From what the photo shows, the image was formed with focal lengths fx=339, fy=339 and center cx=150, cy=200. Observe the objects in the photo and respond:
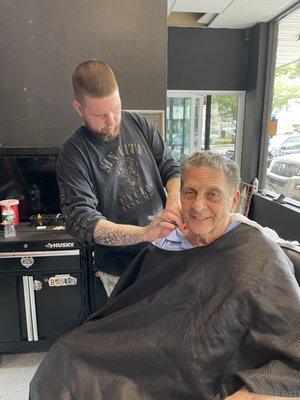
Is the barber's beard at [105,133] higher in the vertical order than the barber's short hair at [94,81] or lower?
lower

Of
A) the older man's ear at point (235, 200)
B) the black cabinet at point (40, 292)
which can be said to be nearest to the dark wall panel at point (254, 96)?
the black cabinet at point (40, 292)

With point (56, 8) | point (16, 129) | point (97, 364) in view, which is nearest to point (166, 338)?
point (97, 364)

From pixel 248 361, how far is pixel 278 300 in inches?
8.0

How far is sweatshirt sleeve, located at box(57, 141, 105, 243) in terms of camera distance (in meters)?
1.20

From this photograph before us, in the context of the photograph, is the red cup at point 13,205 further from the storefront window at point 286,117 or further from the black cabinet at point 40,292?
the storefront window at point 286,117

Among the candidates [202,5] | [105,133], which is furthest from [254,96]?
[105,133]

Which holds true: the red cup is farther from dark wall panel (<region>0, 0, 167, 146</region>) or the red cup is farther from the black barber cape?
the black barber cape

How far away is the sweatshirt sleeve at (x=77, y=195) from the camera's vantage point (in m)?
1.20

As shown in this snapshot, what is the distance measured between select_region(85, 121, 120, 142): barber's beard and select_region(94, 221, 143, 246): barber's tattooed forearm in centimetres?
36

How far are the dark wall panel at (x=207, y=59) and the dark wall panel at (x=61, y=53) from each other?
1.91 meters

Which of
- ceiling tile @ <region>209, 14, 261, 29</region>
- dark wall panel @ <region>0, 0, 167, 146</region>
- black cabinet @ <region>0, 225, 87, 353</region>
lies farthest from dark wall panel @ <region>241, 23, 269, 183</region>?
black cabinet @ <region>0, 225, 87, 353</region>

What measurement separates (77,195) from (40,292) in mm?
1296

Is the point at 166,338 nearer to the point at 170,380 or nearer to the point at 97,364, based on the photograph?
the point at 170,380

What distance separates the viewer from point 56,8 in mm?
2426
